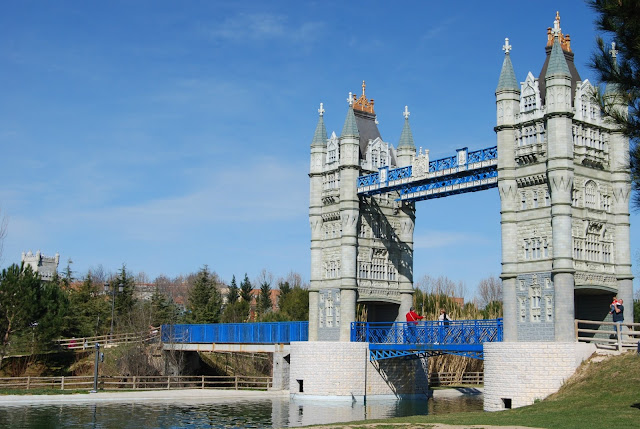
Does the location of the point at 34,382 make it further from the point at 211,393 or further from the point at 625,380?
the point at 625,380

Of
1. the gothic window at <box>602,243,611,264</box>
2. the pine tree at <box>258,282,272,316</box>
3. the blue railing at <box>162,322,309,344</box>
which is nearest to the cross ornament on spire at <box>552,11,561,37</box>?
the gothic window at <box>602,243,611,264</box>

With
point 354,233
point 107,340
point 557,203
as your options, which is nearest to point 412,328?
point 354,233

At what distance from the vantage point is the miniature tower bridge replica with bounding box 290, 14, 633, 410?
1337 inches

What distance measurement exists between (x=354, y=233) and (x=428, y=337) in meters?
8.26

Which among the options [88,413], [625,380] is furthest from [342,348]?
[625,380]

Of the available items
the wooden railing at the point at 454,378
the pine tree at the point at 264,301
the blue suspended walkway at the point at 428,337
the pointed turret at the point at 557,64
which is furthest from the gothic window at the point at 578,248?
the pine tree at the point at 264,301

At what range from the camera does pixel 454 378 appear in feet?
183

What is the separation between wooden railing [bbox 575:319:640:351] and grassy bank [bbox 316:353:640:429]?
1258mm

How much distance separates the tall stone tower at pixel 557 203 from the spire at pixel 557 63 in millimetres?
47

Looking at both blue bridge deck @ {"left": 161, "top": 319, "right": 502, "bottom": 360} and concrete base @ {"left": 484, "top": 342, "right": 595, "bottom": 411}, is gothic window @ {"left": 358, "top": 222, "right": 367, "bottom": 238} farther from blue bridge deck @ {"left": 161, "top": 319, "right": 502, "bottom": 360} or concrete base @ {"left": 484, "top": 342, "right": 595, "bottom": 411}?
concrete base @ {"left": 484, "top": 342, "right": 595, "bottom": 411}

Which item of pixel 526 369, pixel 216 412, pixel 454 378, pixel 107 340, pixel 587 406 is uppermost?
pixel 107 340

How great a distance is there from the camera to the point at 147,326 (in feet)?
197

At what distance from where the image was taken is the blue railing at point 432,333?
37719 mm

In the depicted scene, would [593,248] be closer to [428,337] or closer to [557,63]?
[557,63]
